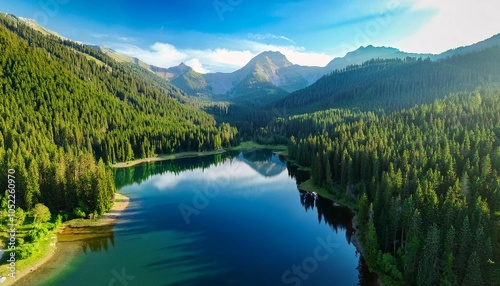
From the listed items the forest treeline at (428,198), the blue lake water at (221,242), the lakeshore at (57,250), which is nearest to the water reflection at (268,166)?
the blue lake water at (221,242)

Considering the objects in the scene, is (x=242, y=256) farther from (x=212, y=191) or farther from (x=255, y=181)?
(x=255, y=181)

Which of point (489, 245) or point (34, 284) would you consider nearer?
point (489, 245)

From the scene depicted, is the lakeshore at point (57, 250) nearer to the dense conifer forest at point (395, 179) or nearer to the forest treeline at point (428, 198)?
the dense conifer forest at point (395, 179)

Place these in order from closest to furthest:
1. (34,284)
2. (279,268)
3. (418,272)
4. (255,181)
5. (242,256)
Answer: (418,272) → (34,284) → (279,268) → (242,256) → (255,181)

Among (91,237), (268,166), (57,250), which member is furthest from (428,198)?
(268,166)

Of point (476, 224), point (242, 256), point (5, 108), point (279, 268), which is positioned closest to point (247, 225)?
point (242, 256)

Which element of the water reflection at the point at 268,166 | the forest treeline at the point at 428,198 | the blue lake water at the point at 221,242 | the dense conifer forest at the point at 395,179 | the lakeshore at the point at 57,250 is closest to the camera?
the forest treeline at the point at 428,198

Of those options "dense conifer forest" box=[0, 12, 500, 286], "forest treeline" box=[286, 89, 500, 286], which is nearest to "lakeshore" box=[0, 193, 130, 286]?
"dense conifer forest" box=[0, 12, 500, 286]

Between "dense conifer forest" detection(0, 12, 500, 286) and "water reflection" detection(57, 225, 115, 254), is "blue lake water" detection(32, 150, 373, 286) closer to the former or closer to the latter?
"water reflection" detection(57, 225, 115, 254)
